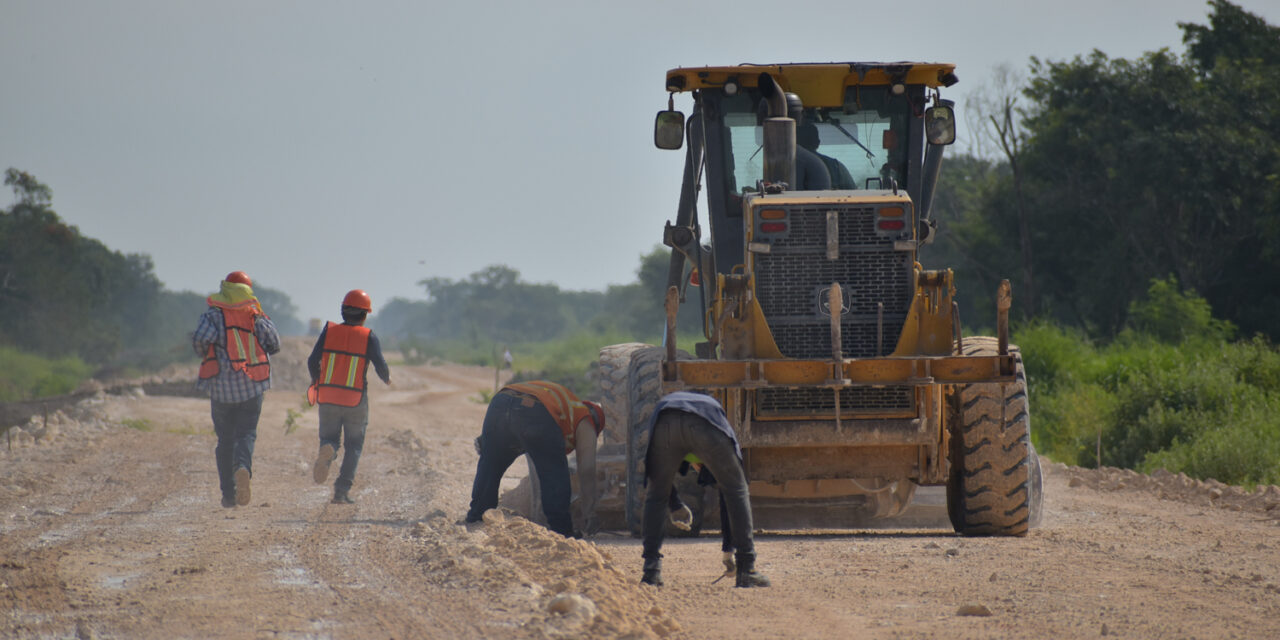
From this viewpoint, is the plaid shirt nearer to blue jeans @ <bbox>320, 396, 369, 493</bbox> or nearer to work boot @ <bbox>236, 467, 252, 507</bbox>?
blue jeans @ <bbox>320, 396, 369, 493</bbox>

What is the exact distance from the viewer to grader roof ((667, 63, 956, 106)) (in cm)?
962

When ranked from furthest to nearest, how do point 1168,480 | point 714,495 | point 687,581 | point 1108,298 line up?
point 1108,298 → point 1168,480 → point 714,495 → point 687,581

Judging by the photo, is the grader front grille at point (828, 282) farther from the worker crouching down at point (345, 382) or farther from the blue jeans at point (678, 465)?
the worker crouching down at point (345, 382)

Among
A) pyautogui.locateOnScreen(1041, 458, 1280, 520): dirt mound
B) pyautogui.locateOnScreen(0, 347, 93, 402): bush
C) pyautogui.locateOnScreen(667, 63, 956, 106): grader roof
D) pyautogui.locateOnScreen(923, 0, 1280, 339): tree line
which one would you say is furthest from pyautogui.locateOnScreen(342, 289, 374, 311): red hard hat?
pyautogui.locateOnScreen(0, 347, 93, 402): bush

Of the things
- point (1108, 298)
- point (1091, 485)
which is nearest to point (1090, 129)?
point (1108, 298)

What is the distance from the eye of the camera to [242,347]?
11656 millimetres

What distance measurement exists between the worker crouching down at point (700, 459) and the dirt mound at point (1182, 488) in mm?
6172

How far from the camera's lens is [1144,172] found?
96.6 ft

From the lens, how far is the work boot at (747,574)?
694 centimetres

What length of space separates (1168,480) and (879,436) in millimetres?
6891

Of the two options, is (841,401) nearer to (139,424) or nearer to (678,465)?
(678,465)

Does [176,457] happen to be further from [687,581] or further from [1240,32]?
[1240,32]

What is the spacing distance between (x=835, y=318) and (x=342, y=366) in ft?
17.7

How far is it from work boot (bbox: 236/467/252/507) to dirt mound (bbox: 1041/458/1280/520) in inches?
344
